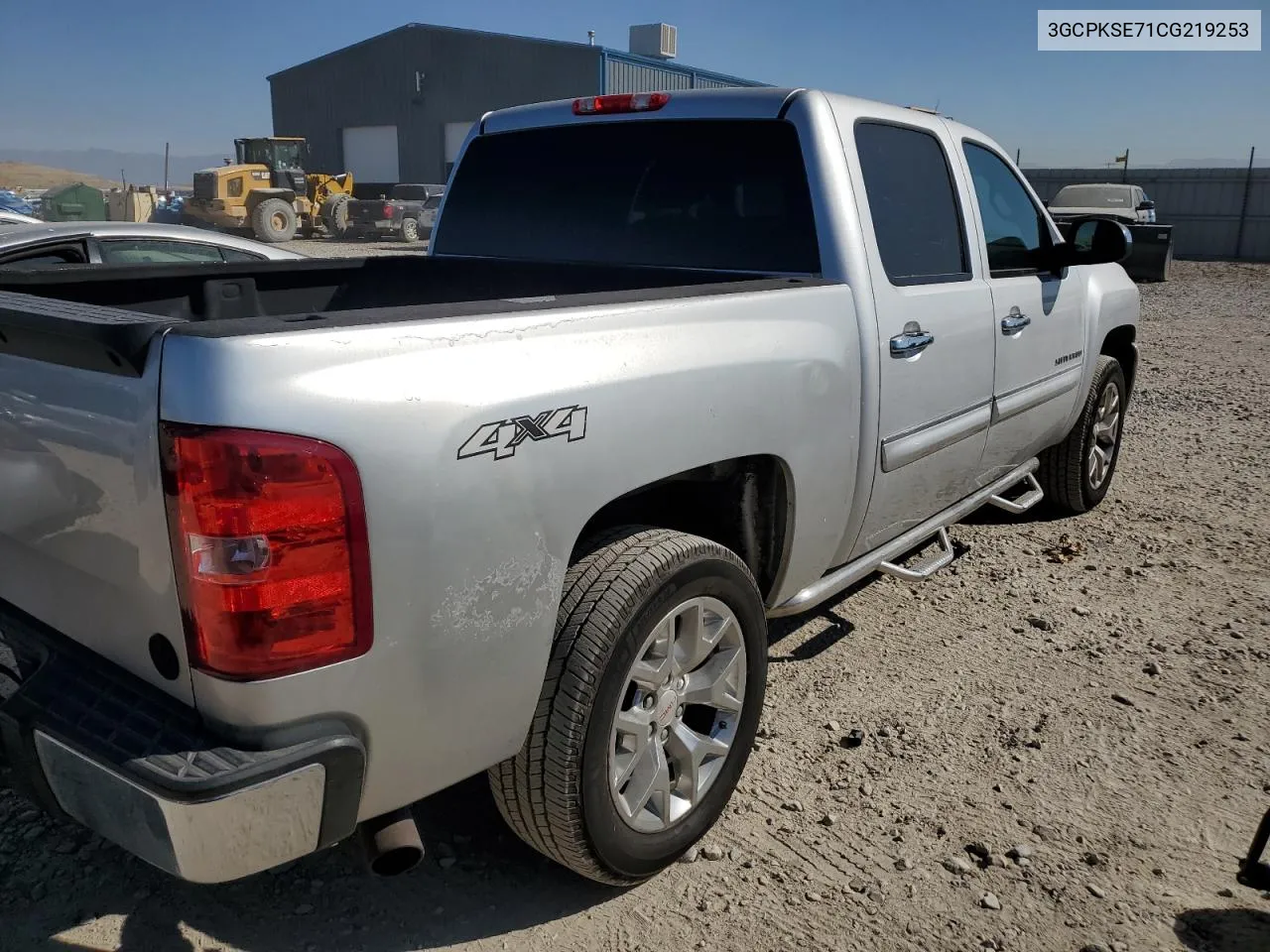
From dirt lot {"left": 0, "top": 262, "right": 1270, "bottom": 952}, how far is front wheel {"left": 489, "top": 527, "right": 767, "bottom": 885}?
22cm

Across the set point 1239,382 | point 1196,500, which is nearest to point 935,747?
point 1196,500

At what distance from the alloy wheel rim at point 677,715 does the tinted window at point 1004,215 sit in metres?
2.22

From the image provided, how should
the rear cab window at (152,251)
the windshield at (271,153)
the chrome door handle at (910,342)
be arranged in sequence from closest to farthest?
1. the chrome door handle at (910,342)
2. the rear cab window at (152,251)
3. the windshield at (271,153)

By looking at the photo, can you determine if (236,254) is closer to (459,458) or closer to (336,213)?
(459,458)

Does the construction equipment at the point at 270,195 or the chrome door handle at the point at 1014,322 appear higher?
the construction equipment at the point at 270,195

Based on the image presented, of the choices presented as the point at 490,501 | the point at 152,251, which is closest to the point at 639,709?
the point at 490,501

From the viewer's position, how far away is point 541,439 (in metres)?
2.05

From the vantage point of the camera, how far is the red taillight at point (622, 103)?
365 cm

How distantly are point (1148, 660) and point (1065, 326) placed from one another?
5.26 feet

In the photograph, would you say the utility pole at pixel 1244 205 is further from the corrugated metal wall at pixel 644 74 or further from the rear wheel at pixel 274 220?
the rear wheel at pixel 274 220

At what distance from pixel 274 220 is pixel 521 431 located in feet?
94.3

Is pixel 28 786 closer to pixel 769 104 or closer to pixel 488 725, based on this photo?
pixel 488 725

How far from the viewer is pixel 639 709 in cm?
250

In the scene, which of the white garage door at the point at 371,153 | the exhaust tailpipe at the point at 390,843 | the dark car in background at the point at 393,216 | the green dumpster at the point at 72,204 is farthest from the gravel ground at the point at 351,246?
the exhaust tailpipe at the point at 390,843
